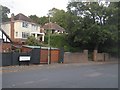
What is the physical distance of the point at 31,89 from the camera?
11375mm

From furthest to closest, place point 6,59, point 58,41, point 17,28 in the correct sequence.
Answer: point 17,28
point 58,41
point 6,59

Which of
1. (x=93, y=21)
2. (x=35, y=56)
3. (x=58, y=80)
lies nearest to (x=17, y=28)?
(x=93, y=21)

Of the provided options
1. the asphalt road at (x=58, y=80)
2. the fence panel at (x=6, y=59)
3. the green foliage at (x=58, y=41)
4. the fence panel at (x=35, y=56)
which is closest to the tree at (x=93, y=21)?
the green foliage at (x=58, y=41)

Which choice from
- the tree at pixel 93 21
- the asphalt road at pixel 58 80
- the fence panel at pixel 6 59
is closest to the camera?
the asphalt road at pixel 58 80

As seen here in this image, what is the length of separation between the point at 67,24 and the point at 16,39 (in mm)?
20782

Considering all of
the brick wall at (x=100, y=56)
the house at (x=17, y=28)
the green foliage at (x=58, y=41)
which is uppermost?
the house at (x=17, y=28)

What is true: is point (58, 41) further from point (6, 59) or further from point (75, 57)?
point (6, 59)

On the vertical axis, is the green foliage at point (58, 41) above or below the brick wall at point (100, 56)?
above

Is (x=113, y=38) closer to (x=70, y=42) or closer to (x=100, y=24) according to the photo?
(x=100, y=24)

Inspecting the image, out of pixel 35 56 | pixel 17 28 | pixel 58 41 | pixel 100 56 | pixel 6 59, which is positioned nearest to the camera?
pixel 6 59

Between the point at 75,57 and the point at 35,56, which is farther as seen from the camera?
the point at 75,57

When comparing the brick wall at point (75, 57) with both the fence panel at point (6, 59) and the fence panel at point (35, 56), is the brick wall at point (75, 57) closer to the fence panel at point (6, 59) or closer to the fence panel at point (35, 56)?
the fence panel at point (35, 56)

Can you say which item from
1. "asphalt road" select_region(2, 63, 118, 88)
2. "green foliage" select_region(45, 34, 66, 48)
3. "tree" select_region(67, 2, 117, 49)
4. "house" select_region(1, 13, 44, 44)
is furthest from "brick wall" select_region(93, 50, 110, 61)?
"asphalt road" select_region(2, 63, 118, 88)

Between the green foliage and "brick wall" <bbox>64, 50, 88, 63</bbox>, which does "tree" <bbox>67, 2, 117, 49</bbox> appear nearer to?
"brick wall" <bbox>64, 50, 88, 63</bbox>
